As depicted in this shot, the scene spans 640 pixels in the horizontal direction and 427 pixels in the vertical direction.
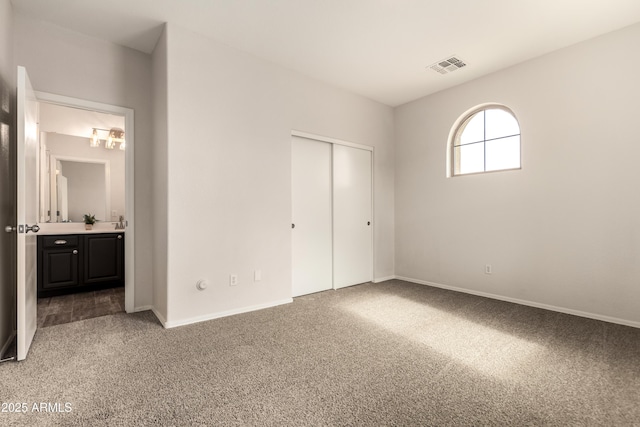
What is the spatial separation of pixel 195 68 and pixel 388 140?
9.85 feet

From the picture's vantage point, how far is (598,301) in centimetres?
296

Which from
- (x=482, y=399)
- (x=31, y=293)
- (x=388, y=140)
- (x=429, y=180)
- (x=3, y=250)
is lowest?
(x=482, y=399)

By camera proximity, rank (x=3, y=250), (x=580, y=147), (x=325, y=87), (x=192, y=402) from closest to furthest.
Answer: (x=192, y=402) → (x=3, y=250) → (x=580, y=147) → (x=325, y=87)

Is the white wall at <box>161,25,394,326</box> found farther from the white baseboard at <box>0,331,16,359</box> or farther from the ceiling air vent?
the ceiling air vent

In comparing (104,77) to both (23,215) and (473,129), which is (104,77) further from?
(473,129)

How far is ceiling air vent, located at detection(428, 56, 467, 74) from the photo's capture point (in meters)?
3.40

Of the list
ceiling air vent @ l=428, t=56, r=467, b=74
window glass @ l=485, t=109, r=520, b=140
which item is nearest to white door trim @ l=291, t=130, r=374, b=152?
ceiling air vent @ l=428, t=56, r=467, b=74

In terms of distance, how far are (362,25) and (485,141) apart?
2.24m

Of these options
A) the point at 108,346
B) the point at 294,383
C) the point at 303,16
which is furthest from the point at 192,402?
the point at 303,16

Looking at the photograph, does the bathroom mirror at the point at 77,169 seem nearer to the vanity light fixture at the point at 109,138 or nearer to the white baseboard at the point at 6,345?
the vanity light fixture at the point at 109,138

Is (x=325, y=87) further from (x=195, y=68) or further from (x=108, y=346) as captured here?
(x=108, y=346)

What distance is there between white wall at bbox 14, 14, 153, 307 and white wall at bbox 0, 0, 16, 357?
18 centimetres

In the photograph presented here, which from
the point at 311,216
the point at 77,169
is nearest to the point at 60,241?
the point at 77,169

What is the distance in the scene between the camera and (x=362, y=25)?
2779mm
